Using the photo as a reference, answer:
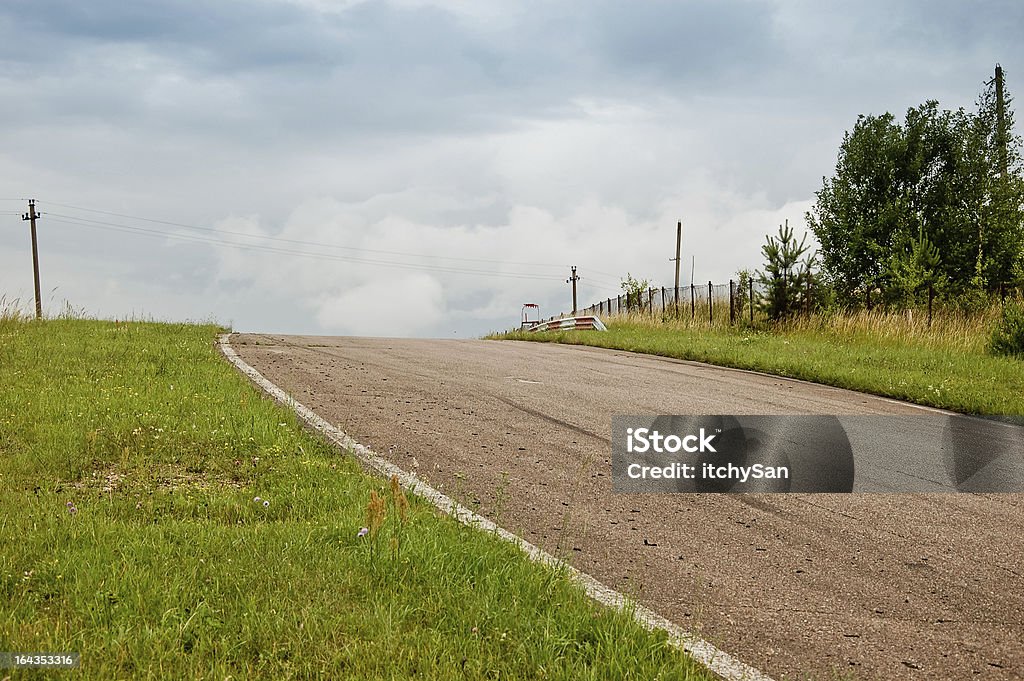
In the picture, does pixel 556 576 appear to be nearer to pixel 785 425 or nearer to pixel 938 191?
pixel 785 425

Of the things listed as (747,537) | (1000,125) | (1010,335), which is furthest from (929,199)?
(747,537)

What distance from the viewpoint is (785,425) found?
33.9ft

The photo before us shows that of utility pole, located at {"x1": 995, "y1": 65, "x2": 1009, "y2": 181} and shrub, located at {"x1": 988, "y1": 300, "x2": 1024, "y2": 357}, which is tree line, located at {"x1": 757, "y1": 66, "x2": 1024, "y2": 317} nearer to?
utility pole, located at {"x1": 995, "y1": 65, "x2": 1009, "y2": 181}

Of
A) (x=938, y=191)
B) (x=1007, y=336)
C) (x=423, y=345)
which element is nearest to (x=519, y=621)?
(x=423, y=345)

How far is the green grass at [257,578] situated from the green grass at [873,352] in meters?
10.4

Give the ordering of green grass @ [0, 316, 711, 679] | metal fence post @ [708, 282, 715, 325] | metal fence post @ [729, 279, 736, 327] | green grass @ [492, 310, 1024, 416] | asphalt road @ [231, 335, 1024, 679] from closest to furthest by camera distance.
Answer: green grass @ [0, 316, 711, 679]
asphalt road @ [231, 335, 1024, 679]
green grass @ [492, 310, 1024, 416]
metal fence post @ [729, 279, 736, 327]
metal fence post @ [708, 282, 715, 325]

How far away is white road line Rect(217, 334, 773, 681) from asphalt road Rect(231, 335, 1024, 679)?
12 cm

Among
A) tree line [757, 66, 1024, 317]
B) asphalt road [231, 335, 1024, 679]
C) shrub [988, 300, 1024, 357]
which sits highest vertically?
tree line [757, 66, 1024, 317]

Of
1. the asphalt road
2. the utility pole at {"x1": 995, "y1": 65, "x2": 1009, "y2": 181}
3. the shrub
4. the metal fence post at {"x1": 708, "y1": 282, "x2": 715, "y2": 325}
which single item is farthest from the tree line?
the asphalt road

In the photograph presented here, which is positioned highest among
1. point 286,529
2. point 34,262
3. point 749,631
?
point 34,262

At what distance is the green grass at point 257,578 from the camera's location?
13.9 feet

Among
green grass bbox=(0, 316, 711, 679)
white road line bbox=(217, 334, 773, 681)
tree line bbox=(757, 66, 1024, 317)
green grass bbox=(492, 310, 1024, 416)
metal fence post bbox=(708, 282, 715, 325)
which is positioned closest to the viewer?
green grass bbox=(0, 316, 711, 679)

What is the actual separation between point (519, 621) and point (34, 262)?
52679 millimetres

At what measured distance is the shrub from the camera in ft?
60.3
